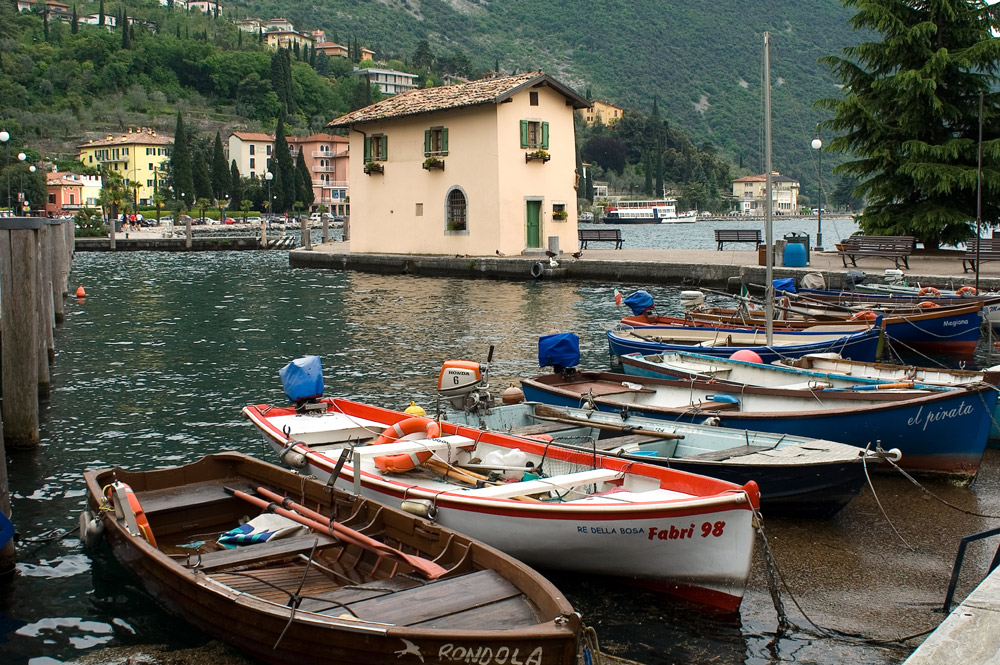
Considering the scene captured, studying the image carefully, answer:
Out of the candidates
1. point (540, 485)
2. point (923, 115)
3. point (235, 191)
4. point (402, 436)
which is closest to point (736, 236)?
point (923, 115)

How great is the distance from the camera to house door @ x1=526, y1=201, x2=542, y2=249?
39375 mm

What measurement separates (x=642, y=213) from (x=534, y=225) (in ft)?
343

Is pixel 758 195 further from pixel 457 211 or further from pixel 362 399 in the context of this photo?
pixel 362 399

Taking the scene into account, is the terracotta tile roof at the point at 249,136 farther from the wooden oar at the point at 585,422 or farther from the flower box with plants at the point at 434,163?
the wooden oar at the point at 585,422

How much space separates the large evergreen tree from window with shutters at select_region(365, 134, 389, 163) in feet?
61.7

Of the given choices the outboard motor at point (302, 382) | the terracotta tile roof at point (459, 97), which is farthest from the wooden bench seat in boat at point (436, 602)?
the terracotta tile roof at point (459, 97)

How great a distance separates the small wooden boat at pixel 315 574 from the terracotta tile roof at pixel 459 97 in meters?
30.4

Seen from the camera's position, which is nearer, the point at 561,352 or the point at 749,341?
the point at 561,352

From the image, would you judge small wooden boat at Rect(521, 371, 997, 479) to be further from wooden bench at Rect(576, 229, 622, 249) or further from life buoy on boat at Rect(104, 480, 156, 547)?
wooden bench at Rect(576, 229, 622, 249)

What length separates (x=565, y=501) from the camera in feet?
24.8

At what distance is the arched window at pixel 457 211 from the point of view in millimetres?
39938

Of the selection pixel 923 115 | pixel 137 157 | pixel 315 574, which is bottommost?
pixel 315 574

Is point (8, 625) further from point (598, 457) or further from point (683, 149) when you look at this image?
point (683, 149)

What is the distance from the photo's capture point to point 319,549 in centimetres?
716
